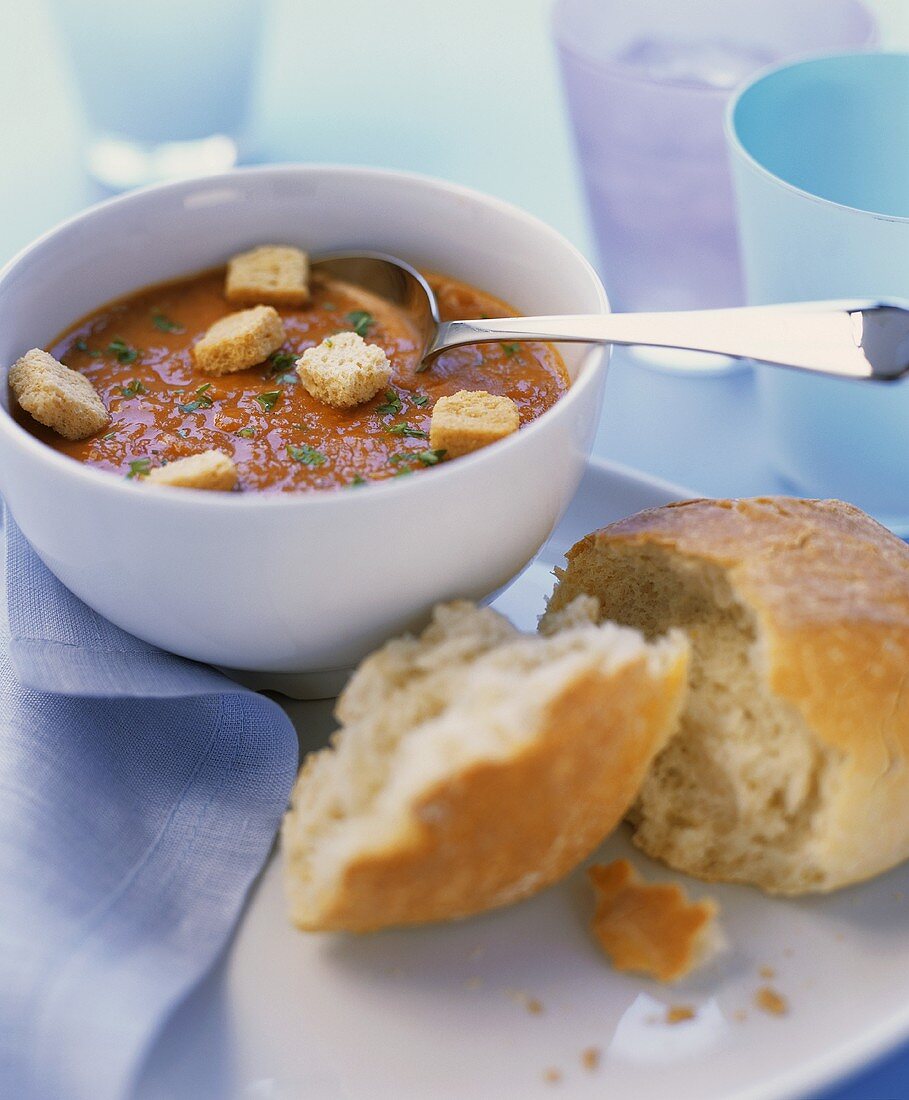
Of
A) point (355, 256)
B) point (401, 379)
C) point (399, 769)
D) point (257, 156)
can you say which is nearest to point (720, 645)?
point (399, 769)

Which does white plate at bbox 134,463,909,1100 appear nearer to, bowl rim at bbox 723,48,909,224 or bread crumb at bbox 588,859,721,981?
bread crumb at bbox 588,859,721,981

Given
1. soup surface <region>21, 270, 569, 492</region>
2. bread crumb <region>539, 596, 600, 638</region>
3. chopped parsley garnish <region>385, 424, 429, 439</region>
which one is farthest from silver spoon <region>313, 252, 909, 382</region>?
bread crumb <region>539, 596, 600, 638</region>

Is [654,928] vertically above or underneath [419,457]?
underneath

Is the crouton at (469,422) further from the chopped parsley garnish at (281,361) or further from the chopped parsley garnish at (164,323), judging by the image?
the chopped parsley garnish at (164,323)

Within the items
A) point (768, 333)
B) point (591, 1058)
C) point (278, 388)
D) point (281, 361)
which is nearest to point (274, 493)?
point (278, 388)

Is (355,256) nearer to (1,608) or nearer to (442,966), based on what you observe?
(1,608)

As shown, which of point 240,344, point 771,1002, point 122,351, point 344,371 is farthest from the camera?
point 122,351

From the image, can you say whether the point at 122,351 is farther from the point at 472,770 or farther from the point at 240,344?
the point at 472,770
